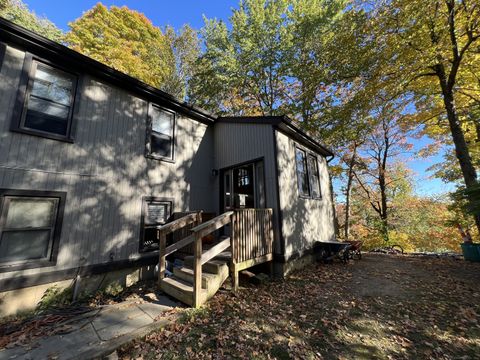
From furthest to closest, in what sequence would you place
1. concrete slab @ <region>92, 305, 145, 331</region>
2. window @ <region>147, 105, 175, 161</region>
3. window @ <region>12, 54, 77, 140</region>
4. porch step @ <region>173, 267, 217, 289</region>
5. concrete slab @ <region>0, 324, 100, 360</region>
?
window @ <region>147, 105, 175, 161</region> < window @ <region>12, 54, 77, 140</region> < porch step @ <region>173, 267, 217, 289</region> < concrete slab @ <region>92, 305, 145, 331</region> < concrete slab @ <region>0, 324, 100, 360</region>

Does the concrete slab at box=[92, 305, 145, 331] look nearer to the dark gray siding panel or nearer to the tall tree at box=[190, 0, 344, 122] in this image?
the dark gray siding panel

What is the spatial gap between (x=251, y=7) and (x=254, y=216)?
15927mm

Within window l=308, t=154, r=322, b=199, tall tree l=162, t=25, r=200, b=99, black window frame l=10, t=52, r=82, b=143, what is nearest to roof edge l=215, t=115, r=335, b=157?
window l=308, t=154, r=322, b=199

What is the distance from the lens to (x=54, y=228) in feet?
15.2

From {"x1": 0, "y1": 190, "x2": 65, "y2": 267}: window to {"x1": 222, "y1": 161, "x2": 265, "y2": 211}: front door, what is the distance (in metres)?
4.74

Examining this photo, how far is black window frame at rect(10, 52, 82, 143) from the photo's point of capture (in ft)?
14.7

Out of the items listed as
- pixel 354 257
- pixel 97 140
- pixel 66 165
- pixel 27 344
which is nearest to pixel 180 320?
pixel 27 344

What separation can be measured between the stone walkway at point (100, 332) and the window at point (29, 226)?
5.74ft

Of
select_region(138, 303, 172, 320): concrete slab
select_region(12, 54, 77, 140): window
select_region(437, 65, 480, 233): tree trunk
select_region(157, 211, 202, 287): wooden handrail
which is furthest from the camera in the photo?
select_region(437, 65, 480, 233): tree trunk

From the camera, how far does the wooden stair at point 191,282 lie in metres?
4.30

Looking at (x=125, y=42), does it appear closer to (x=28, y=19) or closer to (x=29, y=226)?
(x=28, y=19)

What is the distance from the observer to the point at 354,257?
9.09 m

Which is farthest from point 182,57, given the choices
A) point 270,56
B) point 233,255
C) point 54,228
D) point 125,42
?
point 233,255

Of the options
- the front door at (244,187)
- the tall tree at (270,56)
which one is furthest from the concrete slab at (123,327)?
the tall tree at (270,56)
